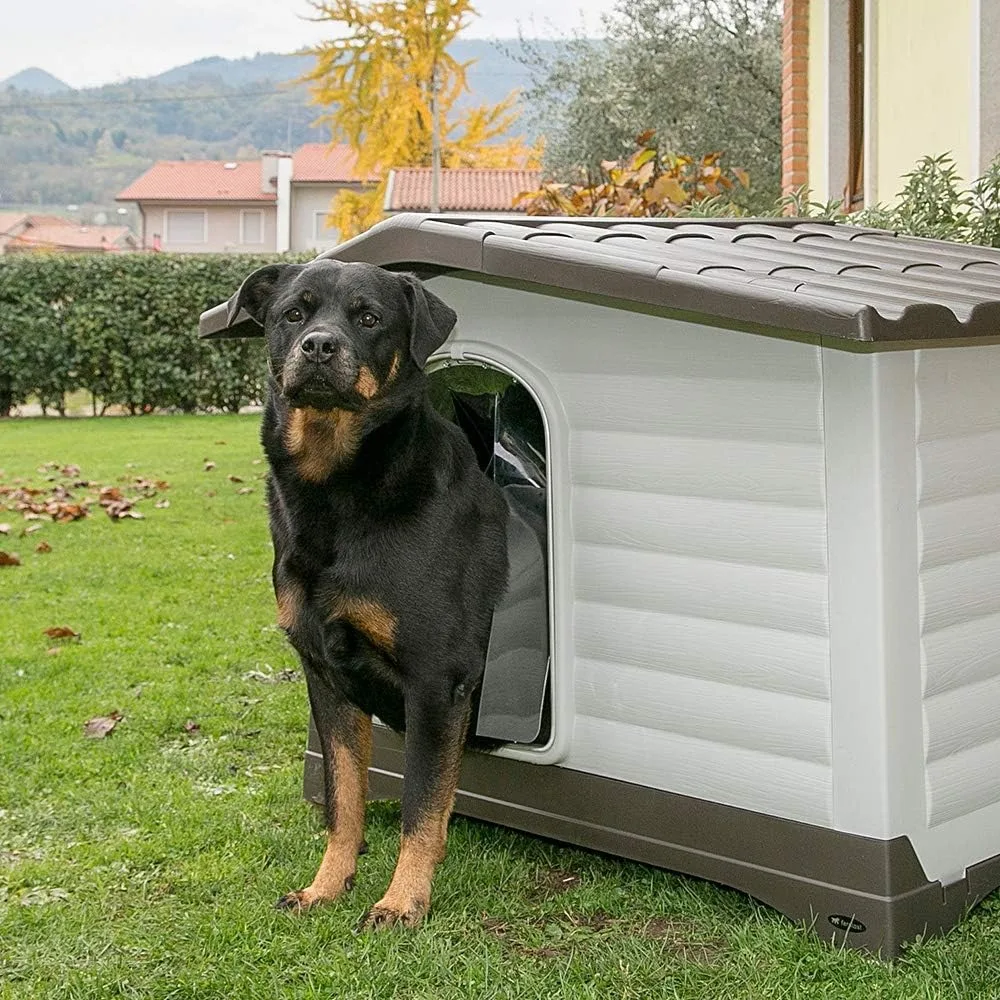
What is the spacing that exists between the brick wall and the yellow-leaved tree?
19.7m

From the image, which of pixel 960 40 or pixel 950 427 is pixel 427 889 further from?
pixel 960 40

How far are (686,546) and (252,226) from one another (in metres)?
81.8

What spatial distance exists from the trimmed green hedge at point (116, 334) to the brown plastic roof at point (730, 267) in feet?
50.6

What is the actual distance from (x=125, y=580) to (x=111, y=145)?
153 meters

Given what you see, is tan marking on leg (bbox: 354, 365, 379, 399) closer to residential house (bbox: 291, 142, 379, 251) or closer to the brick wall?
the brick wall

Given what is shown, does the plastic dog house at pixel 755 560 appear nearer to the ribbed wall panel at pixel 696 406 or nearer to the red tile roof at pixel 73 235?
the ribbed wall panel at pixel 696 406

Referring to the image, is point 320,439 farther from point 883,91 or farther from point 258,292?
point 883,91

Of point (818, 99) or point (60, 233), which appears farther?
point (60, 233)

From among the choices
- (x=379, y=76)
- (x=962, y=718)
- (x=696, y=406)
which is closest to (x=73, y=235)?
(x=379, y=76)

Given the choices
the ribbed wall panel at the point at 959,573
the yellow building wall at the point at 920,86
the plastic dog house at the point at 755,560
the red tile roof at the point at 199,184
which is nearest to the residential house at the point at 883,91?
the yellow building wall at the point at 920,86

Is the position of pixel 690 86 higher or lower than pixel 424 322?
higher

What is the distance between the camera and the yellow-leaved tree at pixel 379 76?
104ft

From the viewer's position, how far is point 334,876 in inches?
146

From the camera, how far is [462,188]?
35.7 metres
